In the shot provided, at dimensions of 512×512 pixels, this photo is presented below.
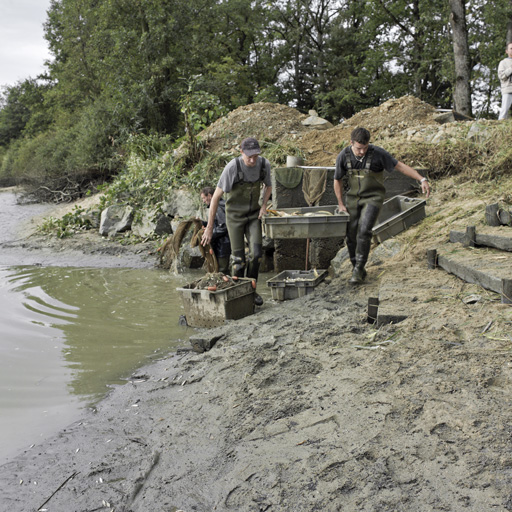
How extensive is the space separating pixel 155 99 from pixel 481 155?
56.2ft

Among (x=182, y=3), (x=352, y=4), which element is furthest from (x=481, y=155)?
(x=352, y=4)

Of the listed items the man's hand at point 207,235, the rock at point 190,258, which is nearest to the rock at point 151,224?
the rock at point 190,258

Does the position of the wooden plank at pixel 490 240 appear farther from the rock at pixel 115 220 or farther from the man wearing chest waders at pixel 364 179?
the rock at pixel 115 220

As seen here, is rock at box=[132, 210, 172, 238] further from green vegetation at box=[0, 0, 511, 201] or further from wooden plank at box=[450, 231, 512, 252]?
wooden plank at box=[450, 231, 512, 252]

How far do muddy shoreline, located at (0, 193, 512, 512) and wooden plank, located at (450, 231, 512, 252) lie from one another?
3.28ft

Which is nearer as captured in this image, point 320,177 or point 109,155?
point 320,177

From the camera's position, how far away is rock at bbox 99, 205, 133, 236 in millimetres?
13867

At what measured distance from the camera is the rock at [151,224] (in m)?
12.8

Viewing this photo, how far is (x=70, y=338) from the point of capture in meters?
6.12

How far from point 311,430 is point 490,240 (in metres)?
3.79

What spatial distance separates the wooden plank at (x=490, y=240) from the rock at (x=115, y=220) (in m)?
9.41

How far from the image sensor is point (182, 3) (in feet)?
77.6

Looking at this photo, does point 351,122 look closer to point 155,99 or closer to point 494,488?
point 494,488

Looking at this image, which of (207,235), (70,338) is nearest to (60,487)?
(70,338)
